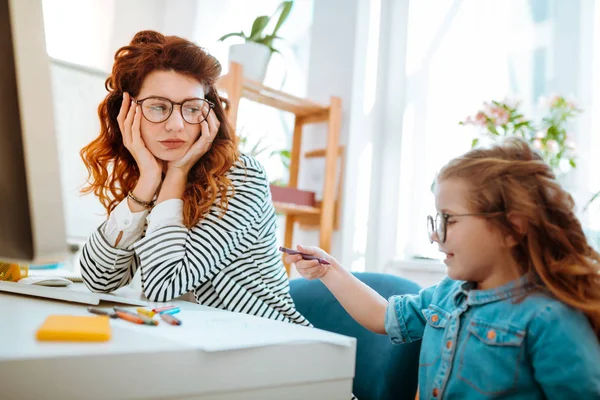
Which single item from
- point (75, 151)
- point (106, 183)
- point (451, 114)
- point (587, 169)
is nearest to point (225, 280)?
point (106, 183)

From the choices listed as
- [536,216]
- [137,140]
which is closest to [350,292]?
[536,216]

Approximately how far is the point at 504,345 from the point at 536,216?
22cm

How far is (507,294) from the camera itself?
32.7 inches

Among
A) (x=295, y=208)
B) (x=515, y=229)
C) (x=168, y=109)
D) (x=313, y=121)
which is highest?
(x=313, y=121)

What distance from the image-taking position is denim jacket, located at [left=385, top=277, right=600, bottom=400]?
71 centimetres

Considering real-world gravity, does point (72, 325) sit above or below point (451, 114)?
below

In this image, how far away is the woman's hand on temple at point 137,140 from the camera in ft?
3.79

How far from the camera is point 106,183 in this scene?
140 cm

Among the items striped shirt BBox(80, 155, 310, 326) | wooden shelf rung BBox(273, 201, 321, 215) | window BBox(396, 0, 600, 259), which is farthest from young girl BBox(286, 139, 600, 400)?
wooden shelf rung BBox(273, 201, 321, 215)

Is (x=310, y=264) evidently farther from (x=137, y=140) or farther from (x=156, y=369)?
(x=156, y=369)

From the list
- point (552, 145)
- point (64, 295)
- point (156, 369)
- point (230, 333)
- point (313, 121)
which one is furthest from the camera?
point (313, 121)

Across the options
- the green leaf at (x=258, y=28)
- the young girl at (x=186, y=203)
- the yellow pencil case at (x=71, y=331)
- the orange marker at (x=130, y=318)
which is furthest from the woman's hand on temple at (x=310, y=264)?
the green leaf at (x=258, y=28)

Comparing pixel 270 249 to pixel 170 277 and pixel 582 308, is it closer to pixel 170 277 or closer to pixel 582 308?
pixel 170 277

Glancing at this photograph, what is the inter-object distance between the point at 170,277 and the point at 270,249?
27 cm
